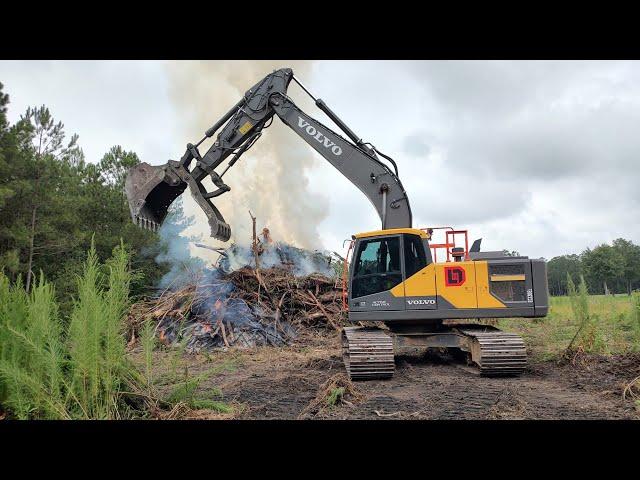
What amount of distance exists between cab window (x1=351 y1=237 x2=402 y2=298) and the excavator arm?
1.36m

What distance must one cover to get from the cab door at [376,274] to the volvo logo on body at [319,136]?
2314 millimetres

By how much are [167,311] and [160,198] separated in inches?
168

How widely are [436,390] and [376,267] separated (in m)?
2.36

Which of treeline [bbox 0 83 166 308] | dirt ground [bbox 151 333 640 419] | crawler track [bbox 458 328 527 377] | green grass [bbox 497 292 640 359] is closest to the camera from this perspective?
dirt ground [bbox 151 333 640 419]

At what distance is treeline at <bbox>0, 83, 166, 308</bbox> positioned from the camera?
19.7m

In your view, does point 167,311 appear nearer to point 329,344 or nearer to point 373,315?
point 329,344

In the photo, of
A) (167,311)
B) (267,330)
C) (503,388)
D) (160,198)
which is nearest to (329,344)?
(267,330)

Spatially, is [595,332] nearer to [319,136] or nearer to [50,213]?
[319,136]

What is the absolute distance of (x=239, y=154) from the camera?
11445 mm

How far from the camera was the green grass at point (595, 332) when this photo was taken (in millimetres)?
9922

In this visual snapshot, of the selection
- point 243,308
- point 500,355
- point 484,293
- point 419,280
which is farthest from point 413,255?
point 243,308

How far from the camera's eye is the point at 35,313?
442 cm

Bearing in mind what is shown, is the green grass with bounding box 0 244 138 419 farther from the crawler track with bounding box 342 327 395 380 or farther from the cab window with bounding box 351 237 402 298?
the cab window with bounding box 351 237 402 298

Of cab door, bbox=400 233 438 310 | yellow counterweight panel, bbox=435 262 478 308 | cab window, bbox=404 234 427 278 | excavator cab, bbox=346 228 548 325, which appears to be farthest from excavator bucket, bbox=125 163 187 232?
yellow counterweight panel, bbox=435 262 478 308
